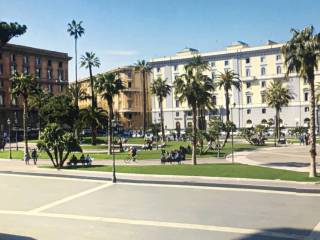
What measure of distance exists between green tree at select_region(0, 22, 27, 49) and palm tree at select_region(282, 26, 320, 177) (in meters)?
57.1

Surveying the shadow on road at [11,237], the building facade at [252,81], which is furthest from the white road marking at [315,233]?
the building facade at [252,81]

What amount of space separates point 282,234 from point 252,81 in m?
94.8

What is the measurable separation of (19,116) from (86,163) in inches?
2846

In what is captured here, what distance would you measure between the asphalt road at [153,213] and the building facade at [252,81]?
7715 cm

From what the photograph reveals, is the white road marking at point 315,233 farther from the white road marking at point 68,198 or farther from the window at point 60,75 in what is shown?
the window at point 60,75

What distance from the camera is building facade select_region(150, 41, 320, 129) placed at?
348 ft

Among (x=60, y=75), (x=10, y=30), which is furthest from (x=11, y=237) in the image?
(x=60, y=75)

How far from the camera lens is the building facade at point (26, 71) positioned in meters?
111

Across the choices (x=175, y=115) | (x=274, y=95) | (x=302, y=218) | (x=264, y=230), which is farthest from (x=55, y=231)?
(x=175, y=115)

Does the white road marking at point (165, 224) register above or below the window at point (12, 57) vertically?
below

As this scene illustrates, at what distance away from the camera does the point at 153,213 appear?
933 inches

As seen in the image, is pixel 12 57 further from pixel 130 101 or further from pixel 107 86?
pixel 107 86

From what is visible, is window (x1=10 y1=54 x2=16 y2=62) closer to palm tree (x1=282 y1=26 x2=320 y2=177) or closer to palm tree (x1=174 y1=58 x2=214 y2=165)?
palm tree (x1=174 y1=58 x2=214 y2=165)

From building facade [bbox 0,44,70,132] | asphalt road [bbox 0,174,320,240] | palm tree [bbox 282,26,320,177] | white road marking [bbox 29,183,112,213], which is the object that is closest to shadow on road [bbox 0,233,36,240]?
asphalt road [bbox 0,174,320,240]
